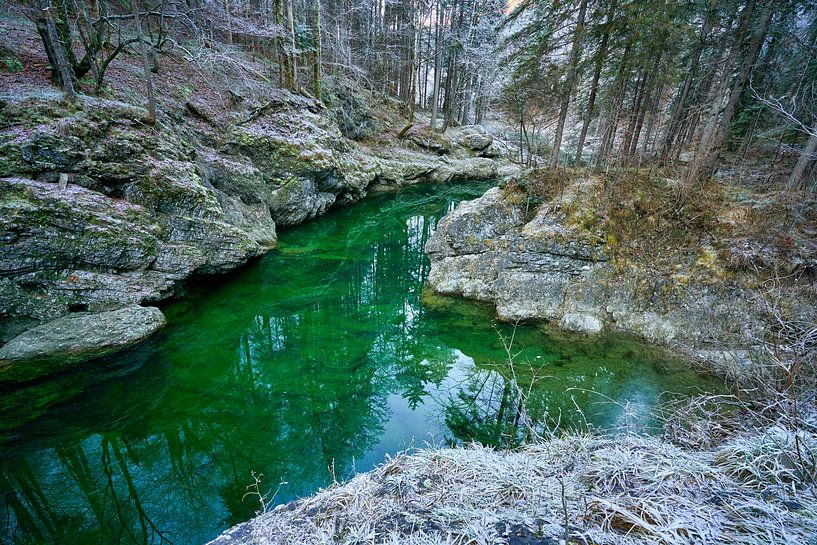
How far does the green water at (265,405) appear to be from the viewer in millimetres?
4406

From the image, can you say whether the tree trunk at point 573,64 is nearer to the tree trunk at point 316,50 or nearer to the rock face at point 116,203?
the rock face at point 116,203

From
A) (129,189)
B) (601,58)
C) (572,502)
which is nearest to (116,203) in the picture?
(129,189)

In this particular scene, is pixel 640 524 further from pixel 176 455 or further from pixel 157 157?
pixel 157 157

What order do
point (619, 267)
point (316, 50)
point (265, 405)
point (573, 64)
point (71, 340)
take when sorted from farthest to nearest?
point (316, 50), point (573, 64), point (619, 267), point (71, 340), point (265, 405)

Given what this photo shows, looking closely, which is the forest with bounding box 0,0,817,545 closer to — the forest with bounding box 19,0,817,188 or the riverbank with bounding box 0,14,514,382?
the riverbank with bounding box 0,14,514,382

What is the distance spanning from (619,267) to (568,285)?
1192mm

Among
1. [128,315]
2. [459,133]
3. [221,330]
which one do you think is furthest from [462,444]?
[459,133]

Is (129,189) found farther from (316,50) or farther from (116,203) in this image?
(316,50)

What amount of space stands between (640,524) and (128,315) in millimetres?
8937

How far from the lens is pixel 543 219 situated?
9.07 meters

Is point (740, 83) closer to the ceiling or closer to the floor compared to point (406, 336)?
closer to the ceiling

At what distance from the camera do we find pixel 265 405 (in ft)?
19.5

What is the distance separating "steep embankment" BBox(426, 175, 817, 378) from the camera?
6.77 meters

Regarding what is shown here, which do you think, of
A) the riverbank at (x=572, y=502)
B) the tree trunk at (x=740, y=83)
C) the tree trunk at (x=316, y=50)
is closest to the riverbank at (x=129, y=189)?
the tree trunk at (x=316, y=50)
